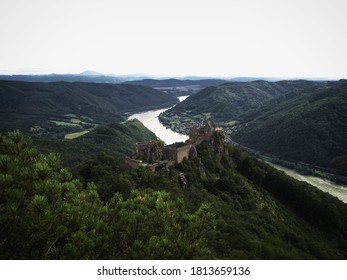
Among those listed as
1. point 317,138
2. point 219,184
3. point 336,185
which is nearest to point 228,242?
point 219,184

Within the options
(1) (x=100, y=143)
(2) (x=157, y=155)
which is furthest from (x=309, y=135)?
(2) (x=157, y=155)

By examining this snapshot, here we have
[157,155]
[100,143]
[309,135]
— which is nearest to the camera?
[157,155]

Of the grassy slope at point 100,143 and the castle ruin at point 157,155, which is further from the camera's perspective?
the grassy slope at point 100,143

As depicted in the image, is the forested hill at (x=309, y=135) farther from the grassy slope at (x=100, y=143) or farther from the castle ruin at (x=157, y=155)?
the castle ruin at (x=157, y=155)

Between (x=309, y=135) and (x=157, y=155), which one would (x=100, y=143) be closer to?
(x=157, y=155)

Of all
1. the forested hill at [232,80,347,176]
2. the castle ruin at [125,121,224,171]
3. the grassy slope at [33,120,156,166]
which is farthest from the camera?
the forested hill at [232,80,347,176]

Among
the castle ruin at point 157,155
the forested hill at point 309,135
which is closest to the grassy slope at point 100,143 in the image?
the castle ruin at point 157,155

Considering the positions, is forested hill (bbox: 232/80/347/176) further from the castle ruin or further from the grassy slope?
the castle ruin

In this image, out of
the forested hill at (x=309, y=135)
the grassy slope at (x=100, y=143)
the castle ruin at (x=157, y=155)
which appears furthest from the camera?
the forested hill at (x=309, y=135)

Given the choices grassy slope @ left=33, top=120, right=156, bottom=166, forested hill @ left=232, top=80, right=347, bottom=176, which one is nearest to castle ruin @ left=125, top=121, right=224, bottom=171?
grassy slope @ left=33, top=120, right=156, bottom=166

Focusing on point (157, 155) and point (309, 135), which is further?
point (309, 135)
